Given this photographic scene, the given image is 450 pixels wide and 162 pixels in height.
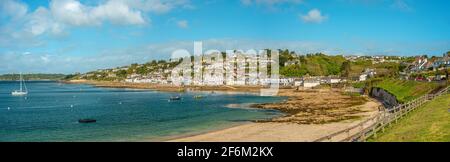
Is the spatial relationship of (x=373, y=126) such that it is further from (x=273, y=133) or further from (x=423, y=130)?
(x=273, y=133)

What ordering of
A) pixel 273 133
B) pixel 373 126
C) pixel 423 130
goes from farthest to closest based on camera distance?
pixel 273 133
pixel 373 126
pixel 423 130

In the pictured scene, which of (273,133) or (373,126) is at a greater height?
(373,126)

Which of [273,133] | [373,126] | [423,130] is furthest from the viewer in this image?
[273,133]

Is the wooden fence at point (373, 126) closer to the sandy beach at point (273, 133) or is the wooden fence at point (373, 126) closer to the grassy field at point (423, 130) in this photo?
the grassy field at point (423, 130)

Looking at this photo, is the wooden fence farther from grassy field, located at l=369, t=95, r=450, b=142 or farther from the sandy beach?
the sandy beach

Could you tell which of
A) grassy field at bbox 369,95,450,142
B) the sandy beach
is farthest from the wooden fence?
the sandy beach

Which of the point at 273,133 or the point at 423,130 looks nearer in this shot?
the point at 423,130

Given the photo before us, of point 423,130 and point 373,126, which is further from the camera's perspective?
point 373,126

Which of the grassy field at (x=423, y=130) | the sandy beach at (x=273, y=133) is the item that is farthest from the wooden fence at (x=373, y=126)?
the sandy beach at (x=273, y=133)

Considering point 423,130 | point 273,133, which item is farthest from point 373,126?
point 273,133

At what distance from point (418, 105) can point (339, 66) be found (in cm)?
16249
